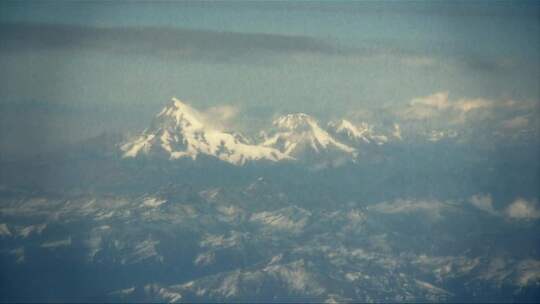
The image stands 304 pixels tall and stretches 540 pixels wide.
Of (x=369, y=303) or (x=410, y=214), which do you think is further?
(x=410, y=214)

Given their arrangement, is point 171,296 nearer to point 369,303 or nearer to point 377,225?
point 369,303

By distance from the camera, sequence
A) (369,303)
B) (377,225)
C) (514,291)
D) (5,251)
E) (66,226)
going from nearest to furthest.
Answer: (369,303), (514,291), (5,251), (66,226), (377,225)

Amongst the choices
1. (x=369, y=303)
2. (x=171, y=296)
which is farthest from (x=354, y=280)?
(x=171, y=296)

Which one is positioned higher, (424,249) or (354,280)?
(424,249)

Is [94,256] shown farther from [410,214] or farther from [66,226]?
[410,214]

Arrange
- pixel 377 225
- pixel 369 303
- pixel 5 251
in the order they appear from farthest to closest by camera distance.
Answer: pixel 377 225
pixel 5 251
pixel 369 303

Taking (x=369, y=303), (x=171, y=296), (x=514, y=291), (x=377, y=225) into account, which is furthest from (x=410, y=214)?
(x=171, y=296)

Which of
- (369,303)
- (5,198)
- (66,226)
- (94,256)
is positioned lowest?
(369,303)

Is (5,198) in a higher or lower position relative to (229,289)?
higher

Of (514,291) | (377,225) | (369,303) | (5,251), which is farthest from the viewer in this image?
(377,225)
